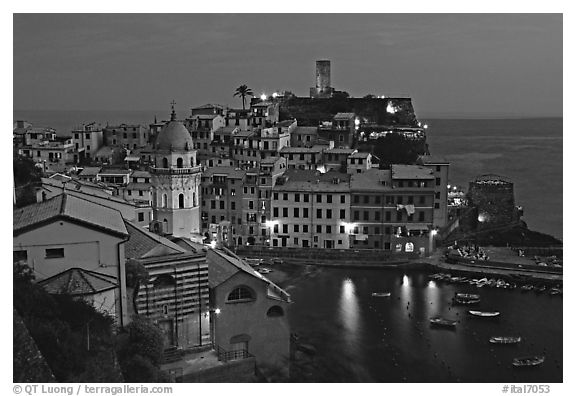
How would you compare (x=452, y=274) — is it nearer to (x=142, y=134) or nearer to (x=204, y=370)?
(x=204, y=370)

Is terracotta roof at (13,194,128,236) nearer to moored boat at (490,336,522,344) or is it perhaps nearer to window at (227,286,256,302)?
window at (227,286,256,302)

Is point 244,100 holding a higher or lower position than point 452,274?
higher

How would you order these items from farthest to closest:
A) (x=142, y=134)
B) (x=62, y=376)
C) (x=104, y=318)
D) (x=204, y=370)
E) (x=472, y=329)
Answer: (x=142, y=134)
(x=472, y=329)
(x=204, y=370)
(x=104, y=318)
(x=62, y=376)

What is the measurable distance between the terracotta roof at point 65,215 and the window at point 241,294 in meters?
2.52

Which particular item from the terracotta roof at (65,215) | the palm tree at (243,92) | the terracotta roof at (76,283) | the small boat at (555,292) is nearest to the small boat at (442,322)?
the small boat at (555,292)

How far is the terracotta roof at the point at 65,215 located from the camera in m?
6.99

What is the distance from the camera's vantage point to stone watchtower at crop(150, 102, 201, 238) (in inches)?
730

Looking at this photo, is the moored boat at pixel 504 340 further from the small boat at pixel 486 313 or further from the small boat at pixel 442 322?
the small boat at pixel 486 313

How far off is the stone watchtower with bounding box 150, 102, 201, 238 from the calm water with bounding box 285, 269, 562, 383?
3.51 m

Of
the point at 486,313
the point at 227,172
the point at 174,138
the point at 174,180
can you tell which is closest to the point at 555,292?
the point at 486,313

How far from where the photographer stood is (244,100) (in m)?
32.7

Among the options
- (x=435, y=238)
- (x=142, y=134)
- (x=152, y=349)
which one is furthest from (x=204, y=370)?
(x=142, y=134)

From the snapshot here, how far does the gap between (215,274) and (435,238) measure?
41.3 ft

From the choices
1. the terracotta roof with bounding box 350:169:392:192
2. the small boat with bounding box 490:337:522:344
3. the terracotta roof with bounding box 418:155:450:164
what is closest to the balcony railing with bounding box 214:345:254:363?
the small boat with bounding box 490:337:522:344
